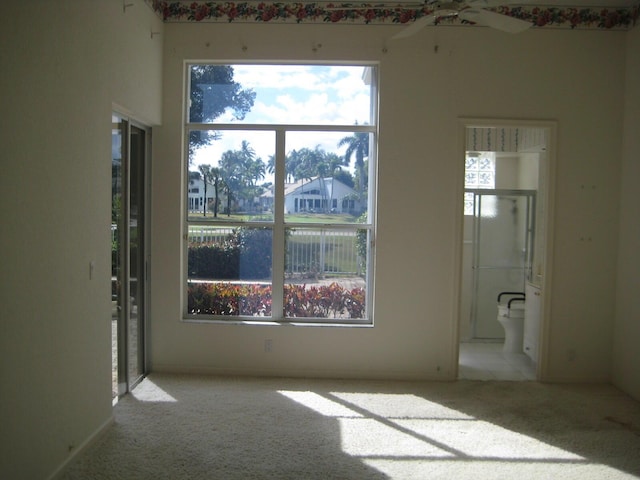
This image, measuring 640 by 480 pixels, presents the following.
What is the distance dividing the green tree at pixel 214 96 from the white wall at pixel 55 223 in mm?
1032

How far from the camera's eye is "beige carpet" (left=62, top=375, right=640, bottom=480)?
3.09m

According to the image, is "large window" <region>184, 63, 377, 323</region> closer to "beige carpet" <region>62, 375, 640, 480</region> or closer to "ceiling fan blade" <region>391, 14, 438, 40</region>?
"beige carpet" <region>62, 375, 640, 480</region>

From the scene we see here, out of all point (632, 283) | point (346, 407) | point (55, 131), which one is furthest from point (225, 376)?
point (632, 283)

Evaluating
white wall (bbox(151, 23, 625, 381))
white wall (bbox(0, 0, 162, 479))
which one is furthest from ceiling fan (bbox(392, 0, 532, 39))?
white wall (bbox(0, 0, 162, 479))

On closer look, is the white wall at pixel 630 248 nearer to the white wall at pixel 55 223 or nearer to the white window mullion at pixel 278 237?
the white window mullion at pixel 278 237

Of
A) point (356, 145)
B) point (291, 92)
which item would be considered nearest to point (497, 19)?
point (356, 145)

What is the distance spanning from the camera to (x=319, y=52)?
15.2ft

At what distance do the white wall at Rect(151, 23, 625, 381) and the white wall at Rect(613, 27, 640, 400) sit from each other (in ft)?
0.29

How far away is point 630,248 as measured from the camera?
14.7 feet

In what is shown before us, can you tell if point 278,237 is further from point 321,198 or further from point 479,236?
point 479,236

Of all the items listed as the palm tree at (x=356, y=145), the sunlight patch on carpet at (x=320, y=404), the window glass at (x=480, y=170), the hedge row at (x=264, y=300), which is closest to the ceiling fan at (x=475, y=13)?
the palm tree at (x=356, y=145)

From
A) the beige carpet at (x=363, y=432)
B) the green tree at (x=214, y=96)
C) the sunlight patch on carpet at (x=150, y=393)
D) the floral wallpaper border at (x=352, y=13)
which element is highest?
the floral wallpaper border at (x=352, y=13)

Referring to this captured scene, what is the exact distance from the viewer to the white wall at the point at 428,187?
182 inches

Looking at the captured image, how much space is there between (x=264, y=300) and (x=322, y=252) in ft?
2.11
